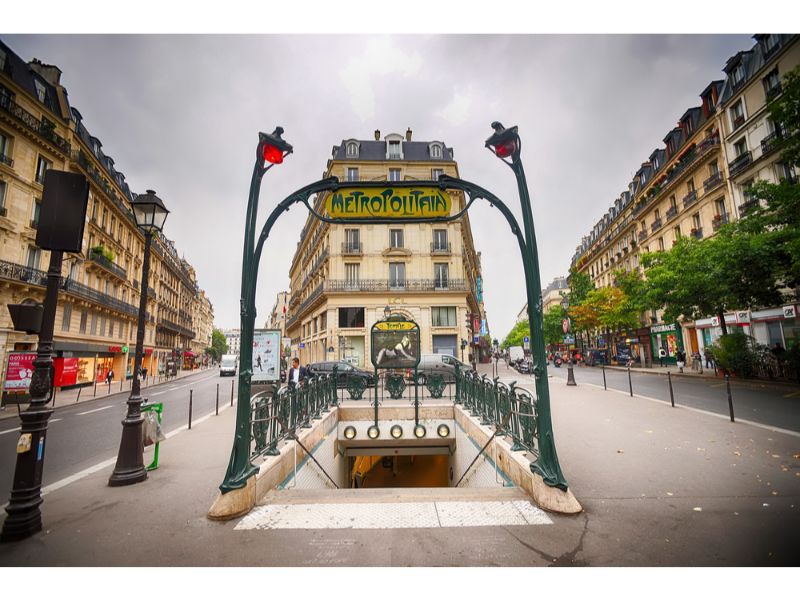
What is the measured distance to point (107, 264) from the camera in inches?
1019

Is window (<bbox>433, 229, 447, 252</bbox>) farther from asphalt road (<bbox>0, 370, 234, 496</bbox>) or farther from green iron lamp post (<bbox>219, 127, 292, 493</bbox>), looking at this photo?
green iron lamp post (<bbox>219, 127, 292, 493</bbox>)

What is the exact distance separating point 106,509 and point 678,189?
38.7 m

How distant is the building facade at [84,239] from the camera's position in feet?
55.9

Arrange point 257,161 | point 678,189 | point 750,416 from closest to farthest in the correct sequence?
point 257,161, point 750,416, point 678,189

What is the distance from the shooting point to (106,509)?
398 centimetres

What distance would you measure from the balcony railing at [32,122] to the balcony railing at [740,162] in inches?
1578

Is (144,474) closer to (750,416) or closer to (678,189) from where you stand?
(750,416)

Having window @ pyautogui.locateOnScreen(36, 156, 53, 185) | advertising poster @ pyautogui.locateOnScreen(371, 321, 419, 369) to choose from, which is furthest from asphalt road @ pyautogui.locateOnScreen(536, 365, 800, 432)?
window @ pyautogui.locateOnScreen(36, 156, 53, 185)

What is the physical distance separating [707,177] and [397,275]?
24.4 metres

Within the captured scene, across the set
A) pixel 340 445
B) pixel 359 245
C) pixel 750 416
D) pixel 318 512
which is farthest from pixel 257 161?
pixel 359 245

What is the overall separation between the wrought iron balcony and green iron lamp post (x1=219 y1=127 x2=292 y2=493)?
31.3m

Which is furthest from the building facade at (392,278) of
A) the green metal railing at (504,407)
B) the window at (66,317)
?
the green metal railing at (504,407)

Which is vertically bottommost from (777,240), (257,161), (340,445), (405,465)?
(405,465)

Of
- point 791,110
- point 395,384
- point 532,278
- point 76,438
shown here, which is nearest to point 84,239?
point 76,438
